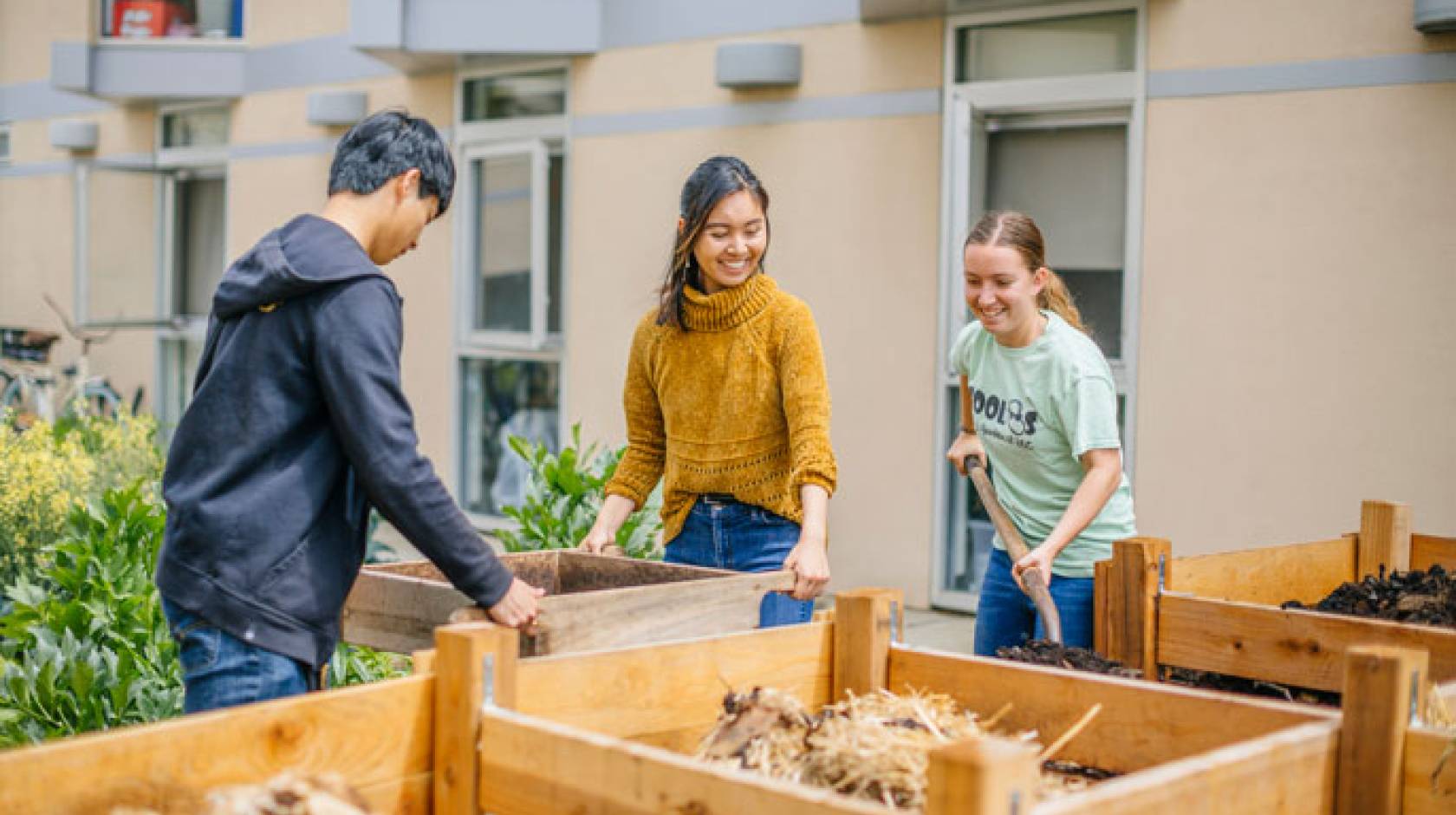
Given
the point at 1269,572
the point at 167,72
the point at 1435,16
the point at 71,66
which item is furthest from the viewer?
the point at 71,66

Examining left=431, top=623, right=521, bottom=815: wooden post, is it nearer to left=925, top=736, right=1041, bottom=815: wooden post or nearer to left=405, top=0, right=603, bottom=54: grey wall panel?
left=925, top=736, right=1041, bottom=815: wooden post

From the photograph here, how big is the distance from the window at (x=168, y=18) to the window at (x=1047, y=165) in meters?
7.78

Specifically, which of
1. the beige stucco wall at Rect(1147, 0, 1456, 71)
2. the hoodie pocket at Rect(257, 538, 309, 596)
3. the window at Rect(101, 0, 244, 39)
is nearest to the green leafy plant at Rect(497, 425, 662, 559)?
the hoodie pocket at Rect(257, 538, 309, 596)

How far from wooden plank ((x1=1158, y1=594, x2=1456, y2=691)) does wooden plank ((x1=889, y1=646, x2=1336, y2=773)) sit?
84 centimetres

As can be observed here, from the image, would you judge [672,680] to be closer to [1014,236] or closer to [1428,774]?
[1428,774]

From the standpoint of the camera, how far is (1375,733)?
94.7 inches

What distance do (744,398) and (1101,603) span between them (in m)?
0.97

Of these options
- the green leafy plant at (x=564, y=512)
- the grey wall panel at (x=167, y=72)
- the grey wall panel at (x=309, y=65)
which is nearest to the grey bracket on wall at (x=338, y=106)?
the grey wall panel at (x=309, y=65)

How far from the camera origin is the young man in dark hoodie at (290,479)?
2.68 meters

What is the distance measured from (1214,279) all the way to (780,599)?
4.70 m

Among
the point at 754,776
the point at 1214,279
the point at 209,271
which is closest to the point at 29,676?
the point at 754,776

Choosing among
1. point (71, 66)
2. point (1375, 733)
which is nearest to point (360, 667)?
point (1375, 733)

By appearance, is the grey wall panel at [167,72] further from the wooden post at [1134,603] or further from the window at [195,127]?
the wooden post at [1134,603]

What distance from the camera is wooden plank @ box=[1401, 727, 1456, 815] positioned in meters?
2.39
